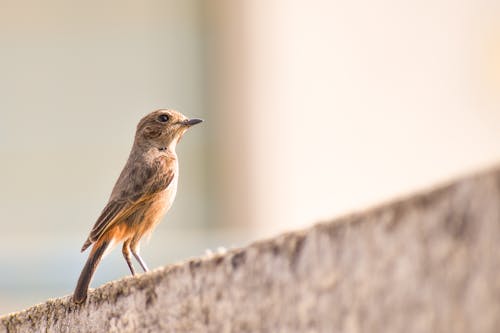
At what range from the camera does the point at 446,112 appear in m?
17.0

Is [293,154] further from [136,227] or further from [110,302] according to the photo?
[110,302]

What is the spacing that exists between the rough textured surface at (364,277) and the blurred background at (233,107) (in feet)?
44.0

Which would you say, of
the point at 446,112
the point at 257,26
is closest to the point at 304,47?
the point at 257,26

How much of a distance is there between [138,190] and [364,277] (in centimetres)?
420

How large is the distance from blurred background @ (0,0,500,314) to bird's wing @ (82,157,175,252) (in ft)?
31.5

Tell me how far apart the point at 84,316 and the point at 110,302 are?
0.41 feet

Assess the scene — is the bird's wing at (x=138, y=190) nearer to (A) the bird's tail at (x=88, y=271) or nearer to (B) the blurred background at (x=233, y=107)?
(A) the bird's tail at (x=88, y=271)

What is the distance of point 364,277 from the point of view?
257 cm

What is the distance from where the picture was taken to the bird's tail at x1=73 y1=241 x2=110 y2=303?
160 inches

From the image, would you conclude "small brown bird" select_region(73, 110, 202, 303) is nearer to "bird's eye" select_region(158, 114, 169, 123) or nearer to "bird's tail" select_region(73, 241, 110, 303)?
"bird's tail" select_region(73, 241, 110, 303)

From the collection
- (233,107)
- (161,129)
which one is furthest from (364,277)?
(233,107)

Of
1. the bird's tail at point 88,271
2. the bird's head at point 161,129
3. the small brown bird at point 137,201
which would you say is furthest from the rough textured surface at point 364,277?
the bird's head at point 161,129

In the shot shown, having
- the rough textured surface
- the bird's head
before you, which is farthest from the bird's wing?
the rough textured surface

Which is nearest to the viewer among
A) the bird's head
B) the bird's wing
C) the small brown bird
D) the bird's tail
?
the bird's tail
